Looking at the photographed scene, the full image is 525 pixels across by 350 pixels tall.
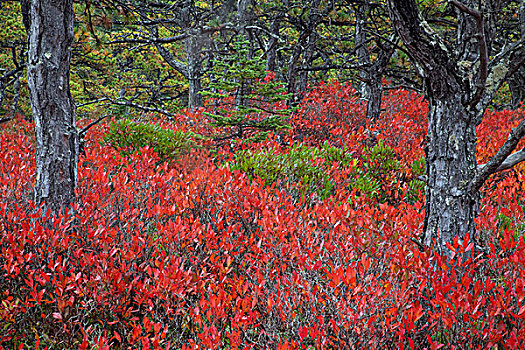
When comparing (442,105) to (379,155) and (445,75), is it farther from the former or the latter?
(379,155)

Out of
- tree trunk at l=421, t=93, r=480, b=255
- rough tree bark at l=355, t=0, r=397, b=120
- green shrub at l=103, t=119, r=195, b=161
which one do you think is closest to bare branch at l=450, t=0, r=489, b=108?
tree trunk at l=421, t=93, r=480, b=255

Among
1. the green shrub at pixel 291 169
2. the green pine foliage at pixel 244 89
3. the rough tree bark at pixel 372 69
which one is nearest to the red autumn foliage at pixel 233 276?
the green shrub at pixel 291 169

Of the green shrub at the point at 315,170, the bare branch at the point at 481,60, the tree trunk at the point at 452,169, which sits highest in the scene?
the bare branch at the point at 481,60

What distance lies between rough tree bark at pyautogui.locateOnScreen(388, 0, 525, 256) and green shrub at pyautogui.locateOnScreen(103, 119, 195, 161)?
Result: 14.4 ft

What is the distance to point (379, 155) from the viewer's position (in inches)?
243

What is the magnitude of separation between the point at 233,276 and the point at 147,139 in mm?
3922

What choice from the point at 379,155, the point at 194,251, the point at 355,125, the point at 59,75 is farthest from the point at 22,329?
the point at 355,125

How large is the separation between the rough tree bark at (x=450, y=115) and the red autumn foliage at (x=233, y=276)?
0.28 meters

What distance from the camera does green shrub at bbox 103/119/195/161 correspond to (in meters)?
6.20

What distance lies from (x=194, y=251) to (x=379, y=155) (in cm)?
399

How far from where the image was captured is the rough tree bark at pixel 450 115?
2600mm

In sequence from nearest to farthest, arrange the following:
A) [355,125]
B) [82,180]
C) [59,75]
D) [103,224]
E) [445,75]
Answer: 1. [445,75]
2. [103,224]
3. [59,75]
4. [82,180]
5. [355,125]

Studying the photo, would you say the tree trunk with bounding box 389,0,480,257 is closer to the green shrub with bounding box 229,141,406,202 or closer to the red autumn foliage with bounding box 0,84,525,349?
the red autumn foliage with bounding box 0,84,525,349

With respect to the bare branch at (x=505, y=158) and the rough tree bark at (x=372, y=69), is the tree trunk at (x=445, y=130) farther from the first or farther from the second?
the rough tree bark at (x=372, y=69)
